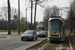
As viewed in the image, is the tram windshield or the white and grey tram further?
the tram windshield

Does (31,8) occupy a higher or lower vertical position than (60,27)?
higher

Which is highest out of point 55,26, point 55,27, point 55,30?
point 55,26

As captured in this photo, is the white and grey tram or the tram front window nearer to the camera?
the white and grey tram

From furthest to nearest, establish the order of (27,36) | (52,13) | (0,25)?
(0,25), (52,13), (27,36)

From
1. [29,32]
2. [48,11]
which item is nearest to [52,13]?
[48,11]

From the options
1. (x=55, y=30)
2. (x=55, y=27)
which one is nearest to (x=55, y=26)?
(x=55, y=27)

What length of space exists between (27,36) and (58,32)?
5610 mm

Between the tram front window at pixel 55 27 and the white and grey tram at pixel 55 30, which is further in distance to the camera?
the tram front window at pixel 55 27

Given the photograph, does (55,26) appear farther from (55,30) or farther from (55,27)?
(55,30)

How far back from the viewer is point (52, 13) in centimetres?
7688

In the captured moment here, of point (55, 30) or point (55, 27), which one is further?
point (55, 27)

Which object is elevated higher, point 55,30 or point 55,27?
point 55,27

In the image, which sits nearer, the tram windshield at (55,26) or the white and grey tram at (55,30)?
the white and grey tram at (55,30)

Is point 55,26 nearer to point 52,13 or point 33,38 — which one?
point 33,38
